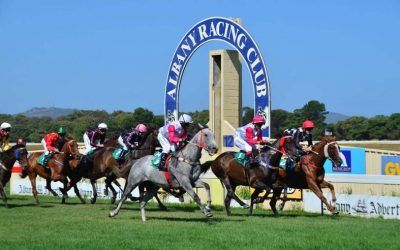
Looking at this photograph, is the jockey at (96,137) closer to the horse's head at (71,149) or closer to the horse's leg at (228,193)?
the horse's head at (71,149)

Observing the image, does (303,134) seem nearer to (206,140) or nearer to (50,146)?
(206,140)

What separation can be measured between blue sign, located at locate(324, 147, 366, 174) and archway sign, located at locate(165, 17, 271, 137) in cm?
244

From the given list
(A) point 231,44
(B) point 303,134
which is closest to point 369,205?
(B) point 303,134

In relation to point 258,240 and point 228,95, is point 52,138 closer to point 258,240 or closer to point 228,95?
point 228,95

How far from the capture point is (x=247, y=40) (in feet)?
80.9

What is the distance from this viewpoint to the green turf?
13016 millimetres

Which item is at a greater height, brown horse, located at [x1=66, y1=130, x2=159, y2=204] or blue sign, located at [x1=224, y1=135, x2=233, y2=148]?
blue sign, located at [x1=224, y1=135, x2=233, y2=148]

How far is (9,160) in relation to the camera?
22078 mm

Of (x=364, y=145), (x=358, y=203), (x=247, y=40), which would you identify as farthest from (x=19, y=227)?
(x=364, y=145)

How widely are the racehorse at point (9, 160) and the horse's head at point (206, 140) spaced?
780cm

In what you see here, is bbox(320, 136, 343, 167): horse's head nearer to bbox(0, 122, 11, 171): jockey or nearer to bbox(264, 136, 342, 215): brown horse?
bbox(264, 136, 342, 215): brown horse

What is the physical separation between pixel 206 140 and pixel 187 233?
243cm

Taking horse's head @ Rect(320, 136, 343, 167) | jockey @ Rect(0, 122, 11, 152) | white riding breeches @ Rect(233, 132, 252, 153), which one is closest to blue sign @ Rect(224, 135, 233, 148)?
white riding breeches @ Rect(233, 132, 252, 153)

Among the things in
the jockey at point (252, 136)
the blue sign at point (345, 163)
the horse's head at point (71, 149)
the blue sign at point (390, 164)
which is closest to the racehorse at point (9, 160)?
the horse's head at point (71, 149)
